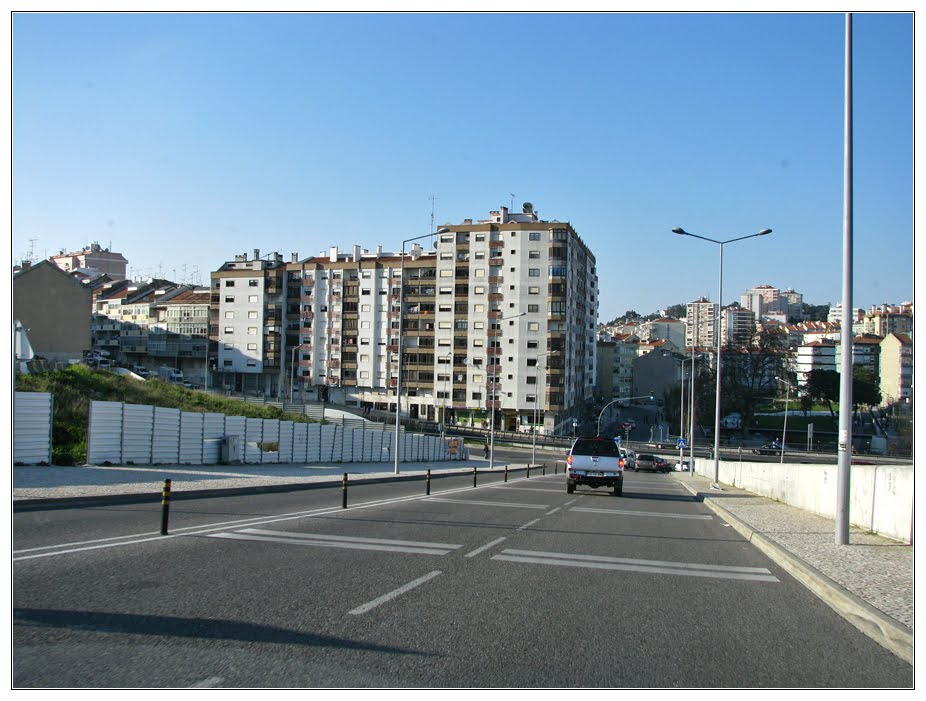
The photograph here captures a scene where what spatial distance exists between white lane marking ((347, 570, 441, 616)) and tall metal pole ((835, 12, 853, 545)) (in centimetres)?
714

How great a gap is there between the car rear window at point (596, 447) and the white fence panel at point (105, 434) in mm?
15086

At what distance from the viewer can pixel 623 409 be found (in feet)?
524

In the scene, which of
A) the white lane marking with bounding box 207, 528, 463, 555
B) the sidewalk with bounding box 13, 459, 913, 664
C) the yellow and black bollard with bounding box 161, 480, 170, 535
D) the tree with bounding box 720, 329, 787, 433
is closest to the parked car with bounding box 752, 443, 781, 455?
the tree with bounding box 720, 329, 787, 433

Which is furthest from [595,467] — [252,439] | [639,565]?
[252,439]

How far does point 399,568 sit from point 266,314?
342ft

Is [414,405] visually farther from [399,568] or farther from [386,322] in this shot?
[399,568]

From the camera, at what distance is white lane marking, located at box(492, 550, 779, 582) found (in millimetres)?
10336

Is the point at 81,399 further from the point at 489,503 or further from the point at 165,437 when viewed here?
the point at 489,503

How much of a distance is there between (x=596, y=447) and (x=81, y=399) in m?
23.1

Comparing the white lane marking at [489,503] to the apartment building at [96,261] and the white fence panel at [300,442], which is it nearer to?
the white fence panel at [300,442]

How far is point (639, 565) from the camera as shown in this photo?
424 inches

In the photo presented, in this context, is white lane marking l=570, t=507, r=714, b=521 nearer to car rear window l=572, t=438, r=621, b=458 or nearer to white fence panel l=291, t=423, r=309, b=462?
car rear window l=572, t=438, r=621, b=458

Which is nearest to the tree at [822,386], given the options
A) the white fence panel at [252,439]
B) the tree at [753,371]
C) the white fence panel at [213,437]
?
the tree at [753,371]

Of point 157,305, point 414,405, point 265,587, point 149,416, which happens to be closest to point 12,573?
point 265,587
